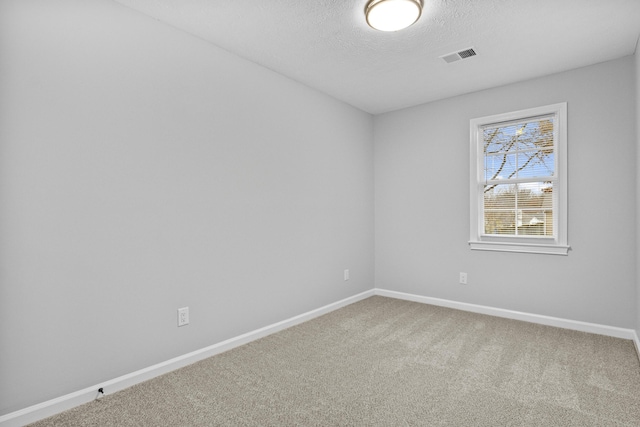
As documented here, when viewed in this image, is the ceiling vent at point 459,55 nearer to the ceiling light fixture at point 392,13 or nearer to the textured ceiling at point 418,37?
the textured ceiling at point 418,37

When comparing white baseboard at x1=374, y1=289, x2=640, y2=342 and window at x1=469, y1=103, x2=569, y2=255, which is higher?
window at x1=469, y1=103, x2=569, y2=255

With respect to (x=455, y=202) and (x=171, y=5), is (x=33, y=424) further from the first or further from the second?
(x=455, y=202)

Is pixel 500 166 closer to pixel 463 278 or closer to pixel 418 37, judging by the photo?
pixel 463 278

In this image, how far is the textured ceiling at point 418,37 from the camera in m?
2.21

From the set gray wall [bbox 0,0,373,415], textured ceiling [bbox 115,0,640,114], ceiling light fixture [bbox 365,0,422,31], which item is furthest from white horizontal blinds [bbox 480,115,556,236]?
gray wall [bbox 0,0,373,415]

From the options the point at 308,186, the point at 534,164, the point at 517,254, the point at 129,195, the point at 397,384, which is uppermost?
the point at 534,164

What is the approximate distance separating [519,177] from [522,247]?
72 centimetres

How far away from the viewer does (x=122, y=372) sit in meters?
2.15

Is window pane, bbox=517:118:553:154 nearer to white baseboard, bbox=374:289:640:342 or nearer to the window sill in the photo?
the window sill

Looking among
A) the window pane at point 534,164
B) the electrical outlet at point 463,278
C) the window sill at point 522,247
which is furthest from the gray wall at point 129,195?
the window pane at point 534,164

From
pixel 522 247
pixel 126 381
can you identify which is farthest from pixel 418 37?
pixel 126 381

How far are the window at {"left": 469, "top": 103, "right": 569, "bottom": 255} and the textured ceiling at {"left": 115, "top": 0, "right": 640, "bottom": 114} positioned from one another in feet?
1.50

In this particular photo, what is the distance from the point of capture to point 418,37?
2.57 metres

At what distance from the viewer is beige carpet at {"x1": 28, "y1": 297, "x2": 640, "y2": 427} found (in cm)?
182
